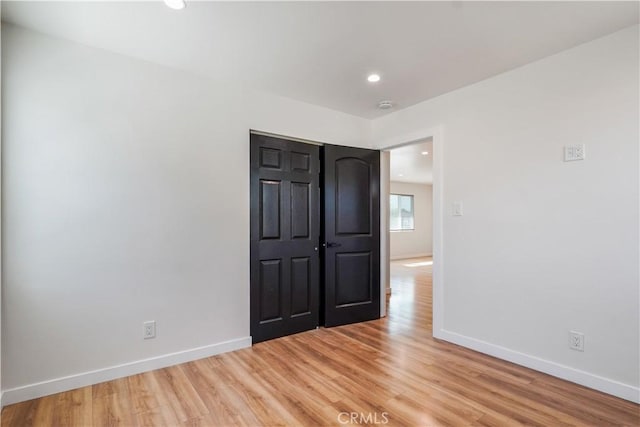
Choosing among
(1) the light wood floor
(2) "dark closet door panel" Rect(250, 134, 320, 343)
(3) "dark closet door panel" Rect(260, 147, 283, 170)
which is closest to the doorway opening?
(1) the light wood floor

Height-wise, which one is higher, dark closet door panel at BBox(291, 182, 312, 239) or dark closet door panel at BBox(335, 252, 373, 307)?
dark closet door panel at BBox(291, 182, 312, 239)

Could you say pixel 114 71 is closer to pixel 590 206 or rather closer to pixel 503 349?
pixel 590 206

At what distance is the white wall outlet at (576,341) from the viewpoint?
7.36 feet

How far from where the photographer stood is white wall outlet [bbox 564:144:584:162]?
226cm

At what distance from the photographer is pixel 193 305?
2.68m

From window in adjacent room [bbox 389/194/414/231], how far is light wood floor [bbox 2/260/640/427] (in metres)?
7.08

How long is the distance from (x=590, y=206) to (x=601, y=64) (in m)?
0.97

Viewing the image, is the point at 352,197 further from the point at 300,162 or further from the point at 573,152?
the point at 573,152

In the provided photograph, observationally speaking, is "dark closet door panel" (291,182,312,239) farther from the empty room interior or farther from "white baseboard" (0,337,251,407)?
"white baseboard" (0,337,251,407)

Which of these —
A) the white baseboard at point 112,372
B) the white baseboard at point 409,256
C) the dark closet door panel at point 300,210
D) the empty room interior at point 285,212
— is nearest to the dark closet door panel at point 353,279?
the empty room interior at point 285,212

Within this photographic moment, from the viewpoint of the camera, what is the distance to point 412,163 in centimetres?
697

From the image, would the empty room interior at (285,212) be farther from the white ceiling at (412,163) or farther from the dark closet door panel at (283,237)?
the white ceiling at (412,163)

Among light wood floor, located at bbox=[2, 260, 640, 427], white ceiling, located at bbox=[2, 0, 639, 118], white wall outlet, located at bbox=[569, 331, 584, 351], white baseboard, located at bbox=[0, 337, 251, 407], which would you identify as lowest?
light wood floor, located at bbox=[2, 260, 640, 427]

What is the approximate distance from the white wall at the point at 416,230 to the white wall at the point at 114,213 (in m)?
7.29
